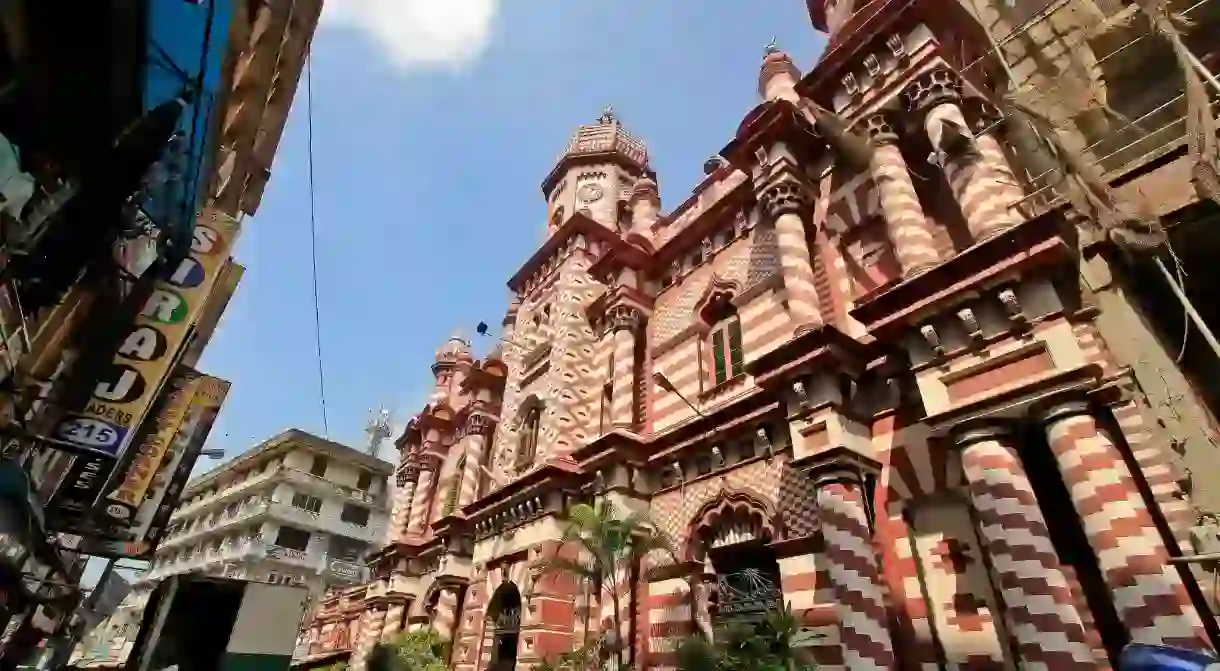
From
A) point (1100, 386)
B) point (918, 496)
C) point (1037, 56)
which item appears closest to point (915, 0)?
point (1037, 56)

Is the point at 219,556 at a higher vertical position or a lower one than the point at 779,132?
lower

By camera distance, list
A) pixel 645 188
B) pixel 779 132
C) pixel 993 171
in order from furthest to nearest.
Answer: pixel 645 188, pixel 779 132, pixel 993 171

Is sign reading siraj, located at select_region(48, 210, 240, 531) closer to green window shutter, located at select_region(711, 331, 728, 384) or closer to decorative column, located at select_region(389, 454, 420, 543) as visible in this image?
green window shutter, located at select_region(711, 331, 728, 384)

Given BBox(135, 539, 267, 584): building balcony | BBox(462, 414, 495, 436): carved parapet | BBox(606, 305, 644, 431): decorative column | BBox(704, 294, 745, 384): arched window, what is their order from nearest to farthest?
BBox(704, 294, 745, 384): arched window < BBox(606, 305, 644, 431): decorative column < BBox(462, 414, 495, 436): carved parapet < BBox(135, 539, 267, 584): building balcony

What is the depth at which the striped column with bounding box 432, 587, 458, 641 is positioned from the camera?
18.1m

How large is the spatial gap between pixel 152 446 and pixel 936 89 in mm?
14697

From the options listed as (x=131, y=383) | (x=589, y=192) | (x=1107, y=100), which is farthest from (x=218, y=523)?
(x=1107, y=100)

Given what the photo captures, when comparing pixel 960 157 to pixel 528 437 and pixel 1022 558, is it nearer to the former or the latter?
pixel 1022 558

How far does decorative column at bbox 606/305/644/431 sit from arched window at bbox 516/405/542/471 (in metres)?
4.08

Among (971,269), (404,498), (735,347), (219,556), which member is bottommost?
(971,269)

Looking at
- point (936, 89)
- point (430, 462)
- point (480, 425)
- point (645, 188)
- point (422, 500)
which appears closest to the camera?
point (936, 89)

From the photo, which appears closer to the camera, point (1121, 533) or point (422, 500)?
point (1121, 533)

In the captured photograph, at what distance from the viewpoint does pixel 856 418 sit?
995 centimetres

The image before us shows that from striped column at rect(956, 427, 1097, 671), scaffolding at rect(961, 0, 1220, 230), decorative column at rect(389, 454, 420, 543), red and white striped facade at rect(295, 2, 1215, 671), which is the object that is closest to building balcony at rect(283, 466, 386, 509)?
decorative column at rect(389, 454, 420, 543)
